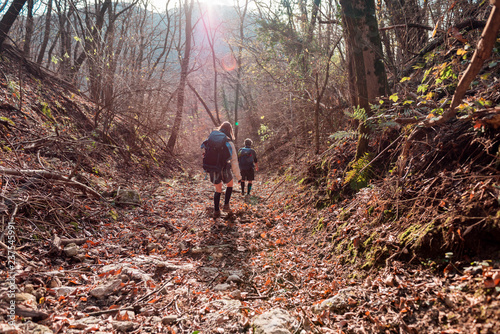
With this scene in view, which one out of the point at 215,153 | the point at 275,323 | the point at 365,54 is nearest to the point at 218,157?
the point at 215,153

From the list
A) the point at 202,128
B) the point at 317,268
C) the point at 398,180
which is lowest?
the point at 317,268

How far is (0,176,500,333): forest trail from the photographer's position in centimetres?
217

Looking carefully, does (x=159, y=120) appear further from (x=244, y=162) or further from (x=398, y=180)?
(x=398, y=180)

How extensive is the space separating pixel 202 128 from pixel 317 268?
2116 centimetres

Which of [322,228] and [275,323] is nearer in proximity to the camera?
[275,323]

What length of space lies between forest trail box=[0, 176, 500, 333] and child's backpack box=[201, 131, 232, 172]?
1.54 meters

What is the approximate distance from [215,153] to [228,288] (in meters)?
3.31

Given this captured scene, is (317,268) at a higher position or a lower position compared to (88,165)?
lower

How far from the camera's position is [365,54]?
203 inches

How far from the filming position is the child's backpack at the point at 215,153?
5.98 meters

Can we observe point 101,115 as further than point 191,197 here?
Yes

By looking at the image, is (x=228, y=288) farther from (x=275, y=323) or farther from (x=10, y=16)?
(x=10, y=16)

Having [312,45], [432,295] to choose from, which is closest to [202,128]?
[312,45]

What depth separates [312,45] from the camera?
930cm
